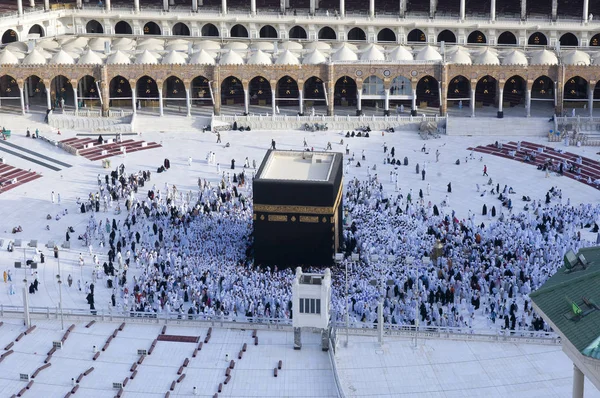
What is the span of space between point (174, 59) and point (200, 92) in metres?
5.84

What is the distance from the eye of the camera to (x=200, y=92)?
117m

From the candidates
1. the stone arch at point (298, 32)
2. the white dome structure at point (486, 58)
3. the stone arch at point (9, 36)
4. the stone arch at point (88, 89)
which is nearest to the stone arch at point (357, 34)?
the stone arch at point (298, 32)

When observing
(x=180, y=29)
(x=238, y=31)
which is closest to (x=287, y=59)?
(x=238, y=31)

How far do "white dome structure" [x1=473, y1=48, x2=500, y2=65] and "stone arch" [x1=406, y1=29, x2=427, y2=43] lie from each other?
1526 cm

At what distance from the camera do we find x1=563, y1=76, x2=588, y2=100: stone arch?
11675 cm

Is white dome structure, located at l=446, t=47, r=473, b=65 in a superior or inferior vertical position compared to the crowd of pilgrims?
superior

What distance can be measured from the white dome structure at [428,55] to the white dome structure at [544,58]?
887 cm

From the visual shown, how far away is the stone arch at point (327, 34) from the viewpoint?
130 meters

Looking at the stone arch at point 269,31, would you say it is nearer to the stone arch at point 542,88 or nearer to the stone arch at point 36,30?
the stone arch at point 36,30

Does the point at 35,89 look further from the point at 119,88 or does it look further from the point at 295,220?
the point at 295,220

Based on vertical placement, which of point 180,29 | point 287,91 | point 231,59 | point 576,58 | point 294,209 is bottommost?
point 294,209

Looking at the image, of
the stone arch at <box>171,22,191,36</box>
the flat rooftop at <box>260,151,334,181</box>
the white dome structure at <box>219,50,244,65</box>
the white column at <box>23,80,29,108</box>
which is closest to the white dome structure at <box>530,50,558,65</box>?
the white dome structure at <box>219,50,244,65</box>

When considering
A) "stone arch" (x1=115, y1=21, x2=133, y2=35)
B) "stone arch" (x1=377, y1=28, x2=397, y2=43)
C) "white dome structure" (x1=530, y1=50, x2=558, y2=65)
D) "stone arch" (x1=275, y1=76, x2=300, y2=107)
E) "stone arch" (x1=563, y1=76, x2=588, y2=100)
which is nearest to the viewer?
"white dome structure" (x1=530, y1=50, x2=558, y2=65)

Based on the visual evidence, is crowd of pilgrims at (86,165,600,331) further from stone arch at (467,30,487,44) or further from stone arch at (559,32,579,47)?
stone arch at (559,32,579,47)
